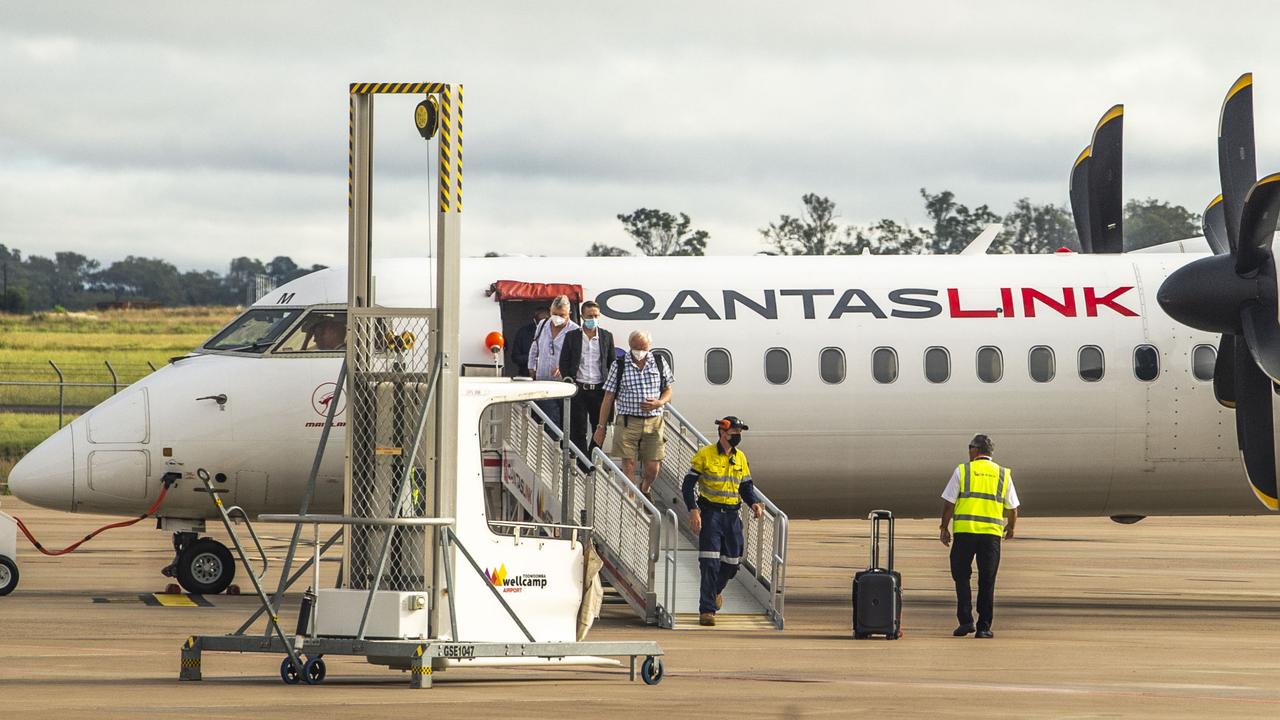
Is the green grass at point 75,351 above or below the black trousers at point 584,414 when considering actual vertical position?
below

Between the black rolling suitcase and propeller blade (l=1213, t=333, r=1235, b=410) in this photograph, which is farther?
propeller blade (l=1213, t=333, r=1235, b=410)

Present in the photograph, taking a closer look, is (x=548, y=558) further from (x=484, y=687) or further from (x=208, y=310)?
(x=208, y=310)

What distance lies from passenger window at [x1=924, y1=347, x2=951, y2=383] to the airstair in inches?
113

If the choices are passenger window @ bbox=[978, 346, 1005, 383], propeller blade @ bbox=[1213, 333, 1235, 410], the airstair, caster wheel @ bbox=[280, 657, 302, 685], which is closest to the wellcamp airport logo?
caster wheel @ bbox=[280, 657, 302, 685]

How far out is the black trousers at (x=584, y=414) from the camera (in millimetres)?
18672

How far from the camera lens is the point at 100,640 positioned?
16.0m

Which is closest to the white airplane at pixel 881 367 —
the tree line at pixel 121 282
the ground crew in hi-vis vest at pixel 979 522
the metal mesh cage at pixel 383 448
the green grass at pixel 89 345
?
the ground crew in hi-vis vest at pixel 979 522

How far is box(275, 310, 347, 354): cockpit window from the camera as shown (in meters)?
19.5

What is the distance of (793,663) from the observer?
47.5 feet

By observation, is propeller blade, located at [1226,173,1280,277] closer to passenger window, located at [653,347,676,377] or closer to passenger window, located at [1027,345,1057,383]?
passenger window, located at [1027,345,1057,383]

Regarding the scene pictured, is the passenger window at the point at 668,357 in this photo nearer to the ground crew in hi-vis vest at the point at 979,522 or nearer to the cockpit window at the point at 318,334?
the cockpit window at the point at 318,334

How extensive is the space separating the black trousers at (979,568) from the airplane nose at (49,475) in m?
9.30

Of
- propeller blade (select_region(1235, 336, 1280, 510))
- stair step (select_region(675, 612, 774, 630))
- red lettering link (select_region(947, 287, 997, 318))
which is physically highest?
red lettering link (select_region(947, 287, 997, 318))

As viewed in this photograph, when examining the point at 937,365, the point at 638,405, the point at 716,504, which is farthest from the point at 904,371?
the point at 716,504
